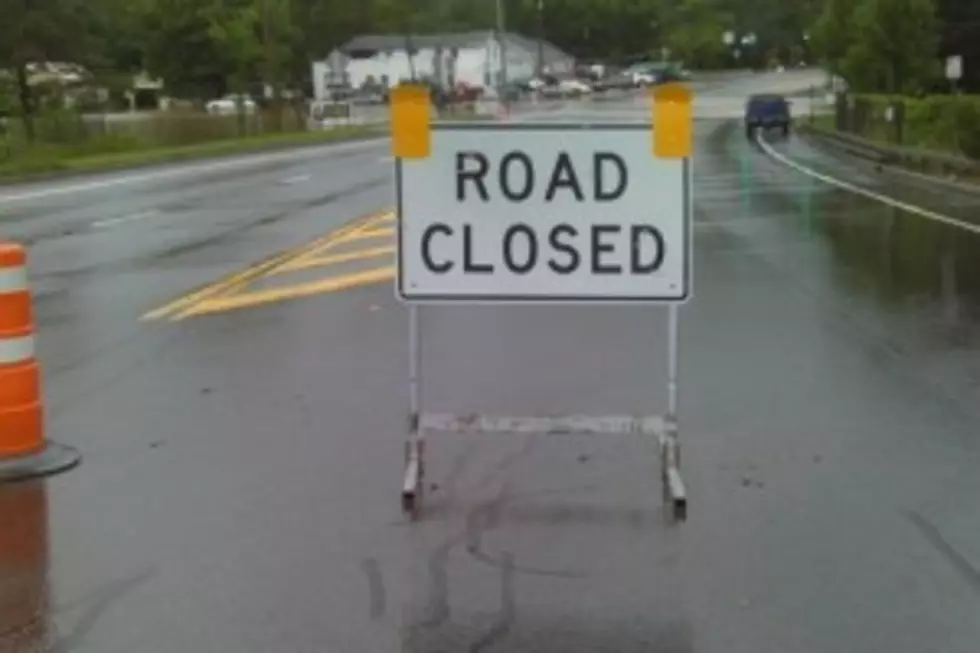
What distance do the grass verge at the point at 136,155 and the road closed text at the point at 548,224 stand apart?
33761mm

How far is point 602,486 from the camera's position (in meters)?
8.09

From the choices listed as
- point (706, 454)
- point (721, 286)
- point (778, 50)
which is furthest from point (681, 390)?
point (778, 50)

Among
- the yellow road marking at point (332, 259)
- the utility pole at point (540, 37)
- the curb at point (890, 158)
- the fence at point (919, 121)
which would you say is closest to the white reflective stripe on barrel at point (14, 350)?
the yellow road marking at point (332, 259)

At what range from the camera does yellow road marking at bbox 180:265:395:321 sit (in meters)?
14.7

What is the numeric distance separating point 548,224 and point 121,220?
62.3ft

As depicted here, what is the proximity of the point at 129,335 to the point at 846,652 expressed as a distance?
8.50 m

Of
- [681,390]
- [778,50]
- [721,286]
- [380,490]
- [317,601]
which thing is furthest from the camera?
[778,50]

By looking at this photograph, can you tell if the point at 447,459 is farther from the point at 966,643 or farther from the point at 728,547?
the point at 966,643

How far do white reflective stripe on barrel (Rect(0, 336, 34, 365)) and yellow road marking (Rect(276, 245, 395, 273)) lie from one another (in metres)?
8.76

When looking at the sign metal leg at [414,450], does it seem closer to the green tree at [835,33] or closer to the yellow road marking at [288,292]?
the yellow road marking at [288,292]

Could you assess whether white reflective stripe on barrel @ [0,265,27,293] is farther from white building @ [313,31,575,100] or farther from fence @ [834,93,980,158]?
white building @ [313,31,575,100]

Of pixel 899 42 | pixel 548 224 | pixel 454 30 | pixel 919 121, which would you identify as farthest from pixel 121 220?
pixel 454 30

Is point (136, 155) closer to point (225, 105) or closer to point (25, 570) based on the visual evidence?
point (25, 570)

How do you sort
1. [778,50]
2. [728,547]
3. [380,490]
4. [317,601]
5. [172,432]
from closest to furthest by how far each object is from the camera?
[317,601], [728,547], [380,490], [172,432], [778,50]
